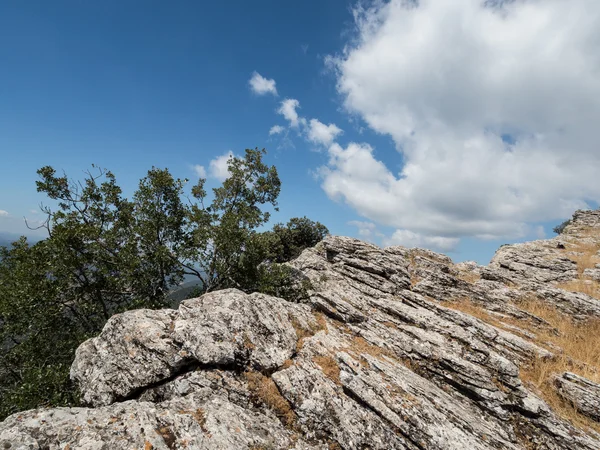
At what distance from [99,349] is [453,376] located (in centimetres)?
1710

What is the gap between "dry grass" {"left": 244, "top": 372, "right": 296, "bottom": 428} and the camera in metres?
10.2

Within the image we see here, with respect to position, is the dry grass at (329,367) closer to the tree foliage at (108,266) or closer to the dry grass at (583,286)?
the tree foliage at (108,266)

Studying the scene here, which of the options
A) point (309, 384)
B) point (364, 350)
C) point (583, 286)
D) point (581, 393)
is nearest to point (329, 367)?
point (309, 384)

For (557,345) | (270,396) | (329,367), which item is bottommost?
(270,396)

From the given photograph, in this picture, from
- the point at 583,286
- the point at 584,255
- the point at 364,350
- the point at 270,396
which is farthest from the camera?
the point at 584,255

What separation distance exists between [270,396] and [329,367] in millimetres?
2865

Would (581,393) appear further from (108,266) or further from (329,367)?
(108,266)

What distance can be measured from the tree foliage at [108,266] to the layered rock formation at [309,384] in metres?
6.22

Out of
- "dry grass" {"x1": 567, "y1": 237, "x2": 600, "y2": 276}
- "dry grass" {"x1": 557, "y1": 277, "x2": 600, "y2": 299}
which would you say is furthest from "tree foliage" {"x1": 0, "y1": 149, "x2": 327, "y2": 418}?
"dry grass" {"x1": 567, "y1": 237, "x2": 600, "y2": 276}

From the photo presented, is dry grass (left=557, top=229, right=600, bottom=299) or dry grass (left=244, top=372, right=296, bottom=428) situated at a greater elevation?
dry grass (left=557, top=229, right=600, bottom=299)

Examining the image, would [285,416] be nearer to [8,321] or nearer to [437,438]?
[437,438]

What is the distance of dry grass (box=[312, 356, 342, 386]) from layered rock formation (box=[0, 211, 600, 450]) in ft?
0.17

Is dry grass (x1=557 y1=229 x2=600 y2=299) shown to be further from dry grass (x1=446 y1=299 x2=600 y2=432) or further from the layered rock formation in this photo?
the layered rock formation

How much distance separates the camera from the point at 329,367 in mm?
12125
